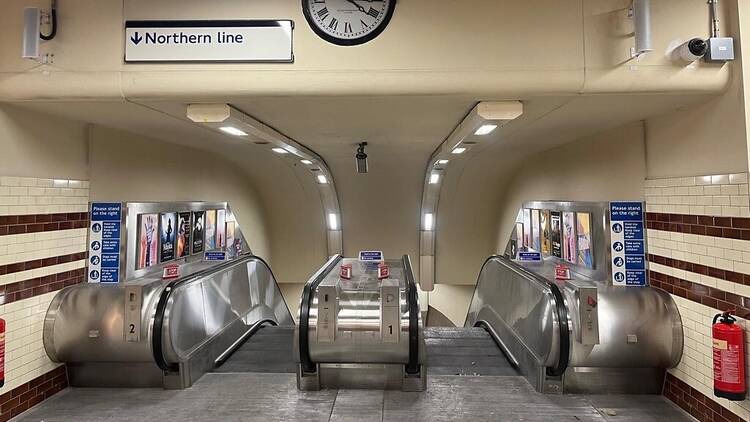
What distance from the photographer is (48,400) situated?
334 centimetres

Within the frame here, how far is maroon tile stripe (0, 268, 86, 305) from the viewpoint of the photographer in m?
3.02

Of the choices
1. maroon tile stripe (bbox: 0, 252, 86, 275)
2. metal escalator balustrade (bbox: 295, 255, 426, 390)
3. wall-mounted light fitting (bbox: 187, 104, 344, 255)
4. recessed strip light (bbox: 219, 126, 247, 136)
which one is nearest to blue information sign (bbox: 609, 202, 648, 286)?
metal escalator balustrade (bbox: 295, 255, 426, 390)

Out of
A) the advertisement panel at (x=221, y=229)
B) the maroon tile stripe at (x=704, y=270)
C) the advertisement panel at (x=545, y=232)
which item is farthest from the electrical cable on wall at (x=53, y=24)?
the advertisement panel at (x=545, y=232)

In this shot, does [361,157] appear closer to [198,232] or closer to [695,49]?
[198,232]

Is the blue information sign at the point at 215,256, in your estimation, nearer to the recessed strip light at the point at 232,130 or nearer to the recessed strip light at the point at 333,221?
the recessed strip light at the point at 232,130

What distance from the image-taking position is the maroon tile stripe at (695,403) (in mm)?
2777

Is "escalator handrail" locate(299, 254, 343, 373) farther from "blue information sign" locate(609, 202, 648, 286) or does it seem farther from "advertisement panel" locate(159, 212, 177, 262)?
"blue information sign" locate(609, 202, 648, 286)

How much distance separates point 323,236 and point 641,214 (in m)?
6.79

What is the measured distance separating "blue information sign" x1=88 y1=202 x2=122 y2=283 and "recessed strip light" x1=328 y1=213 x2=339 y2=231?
524cm

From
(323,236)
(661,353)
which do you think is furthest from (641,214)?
(323,236)

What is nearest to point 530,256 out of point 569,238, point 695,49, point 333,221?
point 569,238

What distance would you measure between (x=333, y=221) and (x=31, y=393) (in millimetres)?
6198

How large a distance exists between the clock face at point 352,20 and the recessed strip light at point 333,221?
6.29 meters

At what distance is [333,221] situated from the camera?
9.01 m
